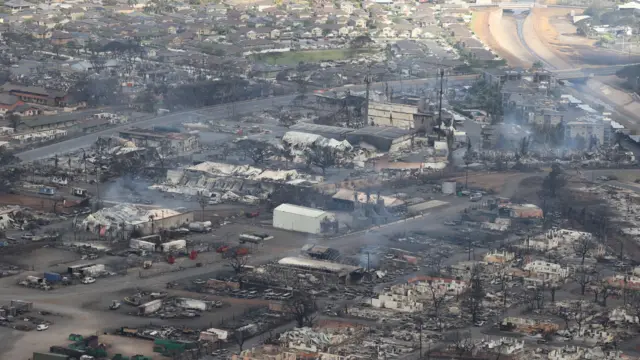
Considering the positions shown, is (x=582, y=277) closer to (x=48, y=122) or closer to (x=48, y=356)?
(x=48, y=356)

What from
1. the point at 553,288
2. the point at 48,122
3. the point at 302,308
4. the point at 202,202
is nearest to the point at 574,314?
the point at 553,288

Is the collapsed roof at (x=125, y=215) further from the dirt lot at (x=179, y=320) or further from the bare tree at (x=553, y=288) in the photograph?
the bare tree at (x=553, y=288)

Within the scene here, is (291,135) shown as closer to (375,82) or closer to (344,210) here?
(344,210)

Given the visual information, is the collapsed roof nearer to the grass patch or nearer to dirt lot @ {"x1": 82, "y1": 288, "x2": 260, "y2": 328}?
dirt lot @ {"x1": 82, "y1": 288, "x2": 260, "y2": 328}

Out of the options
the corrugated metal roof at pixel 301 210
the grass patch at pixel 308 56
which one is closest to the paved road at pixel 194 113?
the grass patch at pixel 308 56

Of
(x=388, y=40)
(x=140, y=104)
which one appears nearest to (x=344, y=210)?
(x=140, y=104)
